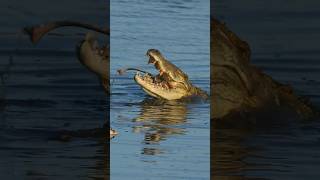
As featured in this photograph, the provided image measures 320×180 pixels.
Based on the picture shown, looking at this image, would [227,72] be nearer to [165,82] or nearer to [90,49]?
[165,82]

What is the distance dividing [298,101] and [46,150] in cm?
145

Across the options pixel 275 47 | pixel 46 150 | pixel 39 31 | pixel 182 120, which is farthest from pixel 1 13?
pixel 275 47

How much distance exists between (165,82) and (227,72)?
1.26 feet

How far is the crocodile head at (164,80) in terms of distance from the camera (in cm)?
567

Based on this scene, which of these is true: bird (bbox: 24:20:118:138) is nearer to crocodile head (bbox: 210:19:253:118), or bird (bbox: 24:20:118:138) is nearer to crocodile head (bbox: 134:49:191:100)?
crocodile head (bbox: 134:49:191:100)

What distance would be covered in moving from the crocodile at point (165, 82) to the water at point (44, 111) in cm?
27

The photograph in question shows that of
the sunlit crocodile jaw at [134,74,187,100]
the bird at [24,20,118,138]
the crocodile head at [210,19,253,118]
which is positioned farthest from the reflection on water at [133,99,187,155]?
the crocodile head at [210,19,253,118]

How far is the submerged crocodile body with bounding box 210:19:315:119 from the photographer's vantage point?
5.84 meters

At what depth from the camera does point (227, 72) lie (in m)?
5.96

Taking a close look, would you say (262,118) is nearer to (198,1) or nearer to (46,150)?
(198,1)

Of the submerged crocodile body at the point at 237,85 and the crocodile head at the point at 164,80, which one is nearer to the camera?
the crocodile head at the point at 164,80

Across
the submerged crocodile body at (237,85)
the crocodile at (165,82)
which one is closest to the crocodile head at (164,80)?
the crocodile at (165,82)

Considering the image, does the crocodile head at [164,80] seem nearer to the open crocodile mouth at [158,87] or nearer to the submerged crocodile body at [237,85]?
the open crocodile mouth at [158,87]

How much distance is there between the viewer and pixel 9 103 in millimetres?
5582
